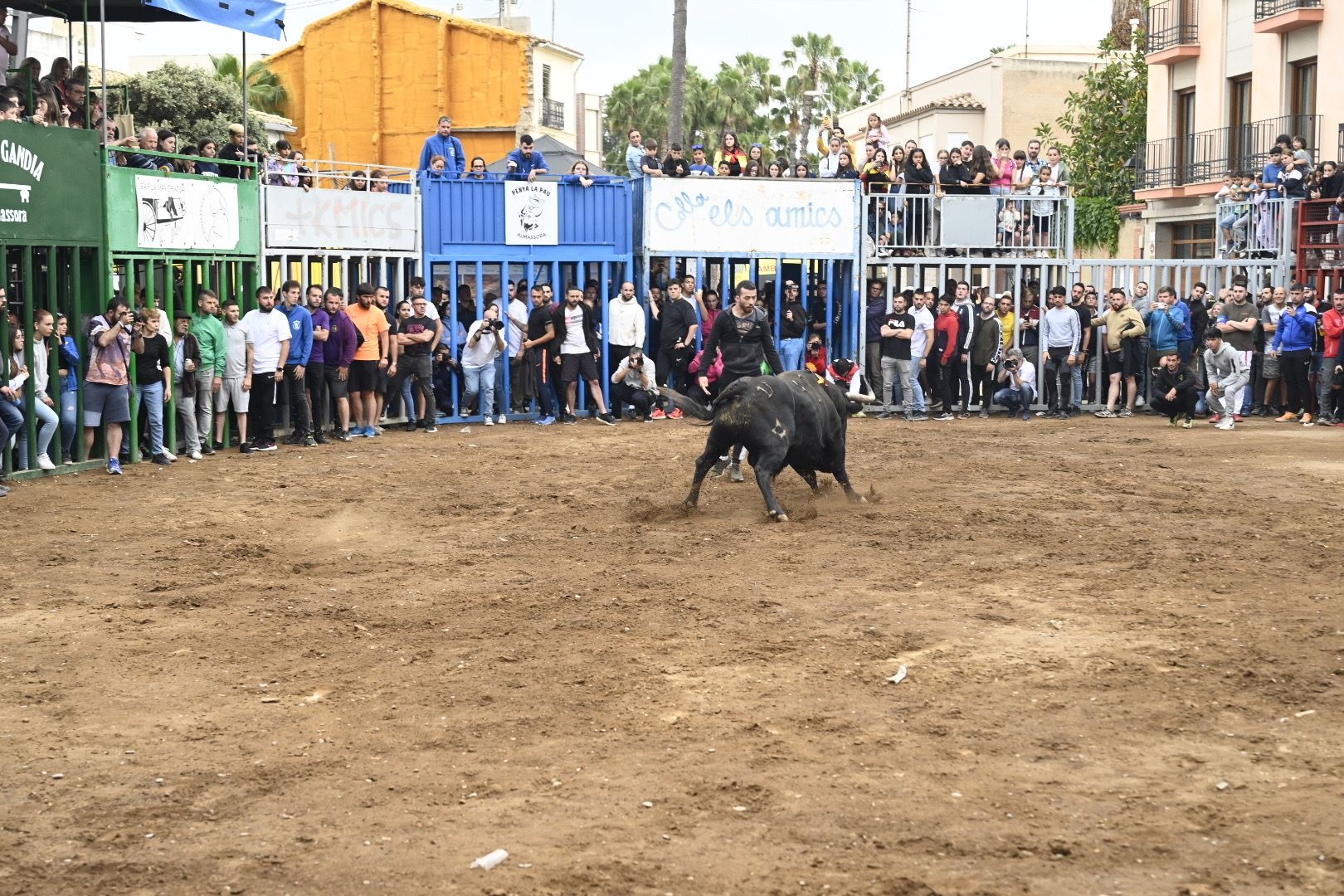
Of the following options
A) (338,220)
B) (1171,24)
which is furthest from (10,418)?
(1171,24)

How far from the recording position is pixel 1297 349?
21.0m

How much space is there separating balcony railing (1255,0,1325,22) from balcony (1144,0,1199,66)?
3.02 metres

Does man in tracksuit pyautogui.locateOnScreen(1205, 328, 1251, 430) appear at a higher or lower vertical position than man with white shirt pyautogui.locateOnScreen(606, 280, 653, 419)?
lower

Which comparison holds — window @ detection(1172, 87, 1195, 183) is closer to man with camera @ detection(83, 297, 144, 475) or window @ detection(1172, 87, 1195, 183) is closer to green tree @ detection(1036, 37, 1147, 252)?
green tree @ detection(1036, 37, 1147, 252)

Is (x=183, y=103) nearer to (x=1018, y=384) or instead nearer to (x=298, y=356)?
(x=298, y=356)

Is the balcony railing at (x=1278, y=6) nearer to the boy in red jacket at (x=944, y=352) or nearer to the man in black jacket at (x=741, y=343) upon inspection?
the boy in red jacket at (x=944, y=352)

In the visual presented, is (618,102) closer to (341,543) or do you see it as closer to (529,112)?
(529,112)

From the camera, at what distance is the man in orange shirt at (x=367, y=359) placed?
18812mm

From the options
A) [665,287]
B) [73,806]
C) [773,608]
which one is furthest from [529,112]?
[73,806]

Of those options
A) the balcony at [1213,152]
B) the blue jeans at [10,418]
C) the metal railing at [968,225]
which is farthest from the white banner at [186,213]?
the balcony at [1213,152]

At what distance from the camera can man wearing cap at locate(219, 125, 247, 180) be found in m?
18.4

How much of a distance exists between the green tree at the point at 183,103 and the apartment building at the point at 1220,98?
73.3ft

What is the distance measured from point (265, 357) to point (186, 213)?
173cm

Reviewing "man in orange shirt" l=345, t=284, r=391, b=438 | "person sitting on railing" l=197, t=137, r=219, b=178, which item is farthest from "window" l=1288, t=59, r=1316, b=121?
"person sitting on railing" l=197, t=137, r=219, b=178
